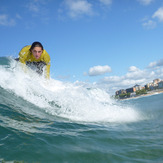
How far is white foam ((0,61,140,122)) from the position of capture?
6.81m

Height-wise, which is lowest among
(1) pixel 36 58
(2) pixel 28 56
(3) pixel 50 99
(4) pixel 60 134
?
(4) pixel 60 134

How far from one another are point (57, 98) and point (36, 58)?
6.57 feet

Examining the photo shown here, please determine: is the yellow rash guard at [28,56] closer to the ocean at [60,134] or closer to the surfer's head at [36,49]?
the surfer's head at [36,49]

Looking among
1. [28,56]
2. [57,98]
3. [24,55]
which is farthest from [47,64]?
[57,98]

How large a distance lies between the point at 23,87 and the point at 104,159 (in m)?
5.52

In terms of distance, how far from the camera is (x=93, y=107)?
7.44 m

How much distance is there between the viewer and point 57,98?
7.31 m

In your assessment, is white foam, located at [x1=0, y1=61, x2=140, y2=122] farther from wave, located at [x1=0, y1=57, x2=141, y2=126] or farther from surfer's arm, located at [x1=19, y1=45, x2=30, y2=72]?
surfer's arm, located at [x1=19, y1=45, x2=30, y2=72]

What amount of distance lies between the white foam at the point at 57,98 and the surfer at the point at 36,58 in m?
0.36

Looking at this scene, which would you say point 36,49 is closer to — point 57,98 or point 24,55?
point 24,55

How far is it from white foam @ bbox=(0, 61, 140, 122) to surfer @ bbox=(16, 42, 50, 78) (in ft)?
1.17

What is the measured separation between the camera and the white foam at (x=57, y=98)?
22.4 ft

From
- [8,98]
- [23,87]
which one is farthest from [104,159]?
[23,87]

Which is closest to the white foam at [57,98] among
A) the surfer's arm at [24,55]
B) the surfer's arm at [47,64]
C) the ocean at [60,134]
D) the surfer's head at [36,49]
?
the ocean at [60,134]
